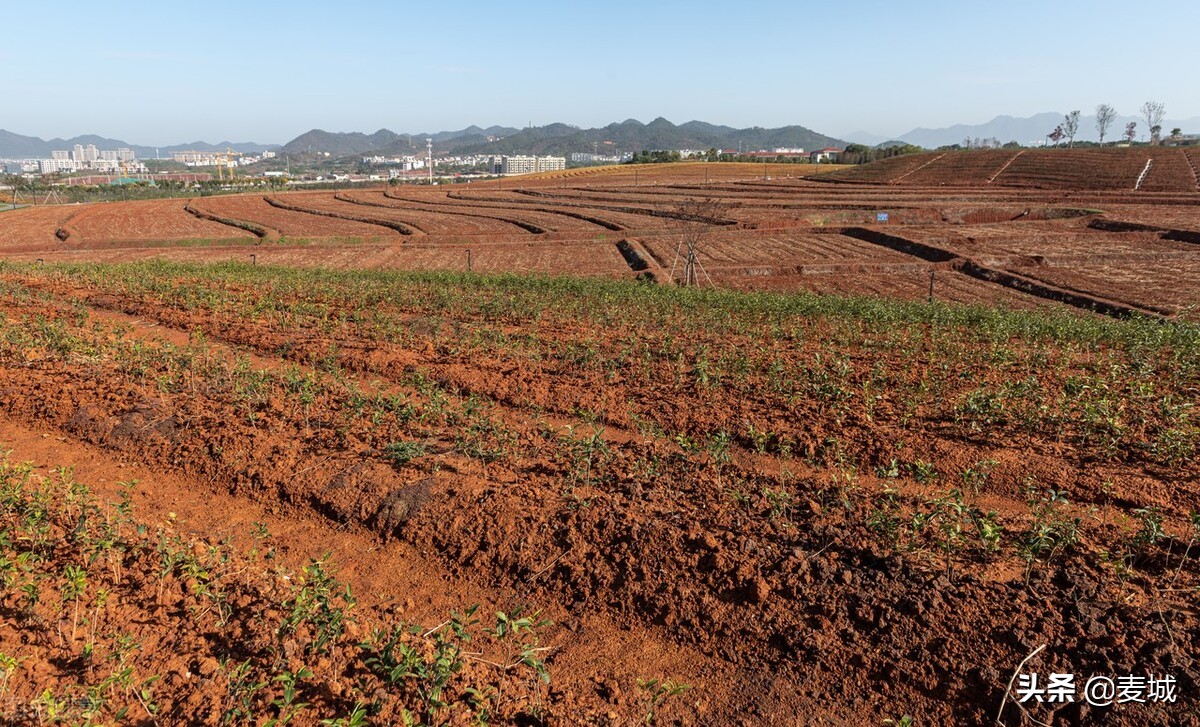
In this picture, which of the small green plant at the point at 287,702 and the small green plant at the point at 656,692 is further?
the small green plant at the point at 656,692

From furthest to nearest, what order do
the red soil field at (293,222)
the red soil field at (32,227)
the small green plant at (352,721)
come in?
1. the red soil field at (293,222)
2. the red soil field at (32,227)
3. the small green plant at (352,721)

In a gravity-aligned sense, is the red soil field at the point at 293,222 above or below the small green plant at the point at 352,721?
above

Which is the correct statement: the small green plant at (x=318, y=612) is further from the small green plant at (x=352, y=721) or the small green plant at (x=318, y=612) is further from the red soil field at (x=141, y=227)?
the red soil field at (x=141, y=227)

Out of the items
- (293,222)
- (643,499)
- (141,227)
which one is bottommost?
(643,499)

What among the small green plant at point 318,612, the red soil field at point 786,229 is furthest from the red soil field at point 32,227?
the small green plant at point 318,612

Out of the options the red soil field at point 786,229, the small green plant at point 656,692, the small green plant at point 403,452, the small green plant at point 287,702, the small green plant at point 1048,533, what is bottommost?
the small green plant at point 656,692

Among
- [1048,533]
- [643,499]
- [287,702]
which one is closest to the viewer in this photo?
[287,702]

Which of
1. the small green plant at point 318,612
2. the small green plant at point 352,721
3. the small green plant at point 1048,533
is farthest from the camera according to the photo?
the small green plant at point 1048,533

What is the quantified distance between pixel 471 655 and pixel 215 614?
1.87 metres

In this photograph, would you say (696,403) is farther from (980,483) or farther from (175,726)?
(175,726)

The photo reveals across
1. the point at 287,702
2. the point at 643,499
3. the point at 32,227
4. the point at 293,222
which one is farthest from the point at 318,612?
the point at 32,227

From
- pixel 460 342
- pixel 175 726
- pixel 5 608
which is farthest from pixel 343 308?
pixel 175 726

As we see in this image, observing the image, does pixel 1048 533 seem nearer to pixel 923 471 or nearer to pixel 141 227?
pixel 923 471

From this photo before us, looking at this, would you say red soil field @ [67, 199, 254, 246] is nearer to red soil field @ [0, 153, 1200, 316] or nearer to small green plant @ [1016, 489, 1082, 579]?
red soil field @ [0, 153, 1200, 316]
